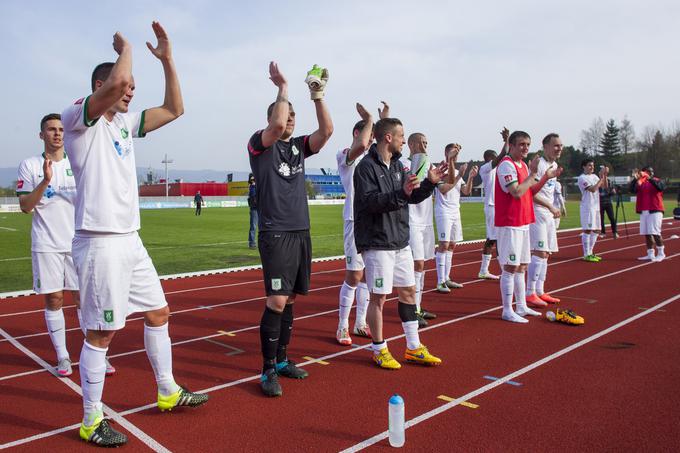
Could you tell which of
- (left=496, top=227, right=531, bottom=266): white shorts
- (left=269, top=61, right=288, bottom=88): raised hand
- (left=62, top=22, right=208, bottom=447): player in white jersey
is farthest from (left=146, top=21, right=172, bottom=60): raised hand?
(left=496, top=227, right=531, bottom=266): white shorts

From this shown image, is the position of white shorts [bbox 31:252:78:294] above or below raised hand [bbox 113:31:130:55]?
below

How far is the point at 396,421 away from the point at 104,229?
2.21m

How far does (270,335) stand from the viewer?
4129 millimetres

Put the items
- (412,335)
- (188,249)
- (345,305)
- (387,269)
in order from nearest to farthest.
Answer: (387,269) → (412,335) → (345,305) → (188,249)

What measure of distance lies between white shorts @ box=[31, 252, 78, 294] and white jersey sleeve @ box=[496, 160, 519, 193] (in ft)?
16.2

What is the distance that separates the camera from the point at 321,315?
6.87 metres

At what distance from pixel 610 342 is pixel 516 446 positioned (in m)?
2.93

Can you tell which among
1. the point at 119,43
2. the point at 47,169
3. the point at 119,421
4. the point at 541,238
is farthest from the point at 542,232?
the point at 47,169

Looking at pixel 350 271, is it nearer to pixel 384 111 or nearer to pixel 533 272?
pixel 384 111

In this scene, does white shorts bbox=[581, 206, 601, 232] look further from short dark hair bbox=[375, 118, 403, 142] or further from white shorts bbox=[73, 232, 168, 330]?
white shorts bbox=[73, 232, 168, 330]

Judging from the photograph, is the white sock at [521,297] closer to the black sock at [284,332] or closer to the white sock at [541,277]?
the white sock at [541,277]

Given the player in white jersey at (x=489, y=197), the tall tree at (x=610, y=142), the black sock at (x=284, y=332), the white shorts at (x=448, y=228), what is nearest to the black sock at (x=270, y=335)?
the black sock at (x=284, y=332)

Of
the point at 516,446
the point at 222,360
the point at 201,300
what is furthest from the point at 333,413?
the point at 201,300

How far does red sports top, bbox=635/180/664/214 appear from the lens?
12023 mm
